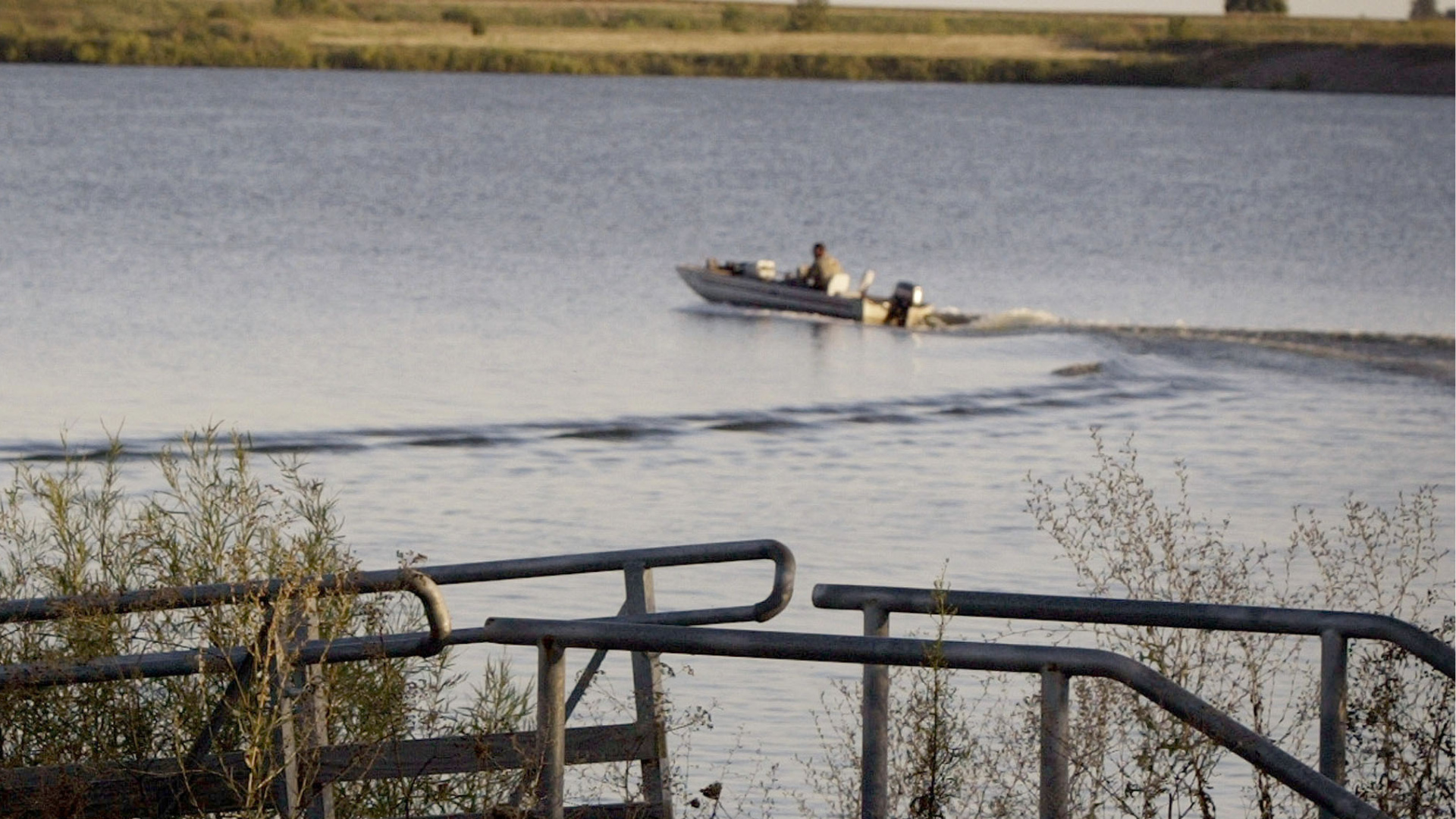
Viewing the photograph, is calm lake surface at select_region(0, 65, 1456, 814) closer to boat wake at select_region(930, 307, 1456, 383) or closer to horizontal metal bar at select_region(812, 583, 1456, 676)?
boat wake at select_region(930, 307, 1456, 383)

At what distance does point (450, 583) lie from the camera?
21.9 ft

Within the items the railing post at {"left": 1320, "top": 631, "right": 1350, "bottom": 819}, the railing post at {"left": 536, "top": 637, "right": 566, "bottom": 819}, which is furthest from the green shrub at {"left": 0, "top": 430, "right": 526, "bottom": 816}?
the railing post at {"left": 1320, "top": 631, "right": 1350, "bottom": 819}

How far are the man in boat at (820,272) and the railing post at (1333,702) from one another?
3702cm

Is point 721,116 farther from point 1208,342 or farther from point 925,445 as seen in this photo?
point 925,445

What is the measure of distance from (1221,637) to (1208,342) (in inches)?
1206

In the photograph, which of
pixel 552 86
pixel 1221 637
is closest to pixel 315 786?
pixel 1221 637

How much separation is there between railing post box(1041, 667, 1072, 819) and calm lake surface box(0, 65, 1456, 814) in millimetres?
5778

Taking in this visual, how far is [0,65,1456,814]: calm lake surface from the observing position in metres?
19.9

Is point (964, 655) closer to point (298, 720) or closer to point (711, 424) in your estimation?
point (298, 720)

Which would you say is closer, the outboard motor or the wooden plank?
the wooden plank

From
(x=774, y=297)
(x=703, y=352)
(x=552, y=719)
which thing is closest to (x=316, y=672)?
(x=552, y=719)

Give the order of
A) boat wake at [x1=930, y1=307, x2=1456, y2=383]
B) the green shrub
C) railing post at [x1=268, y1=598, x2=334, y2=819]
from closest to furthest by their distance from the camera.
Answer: railing post at [x1=268, y1=598, x2=334, y2=819] < the green shrub < boat wake at [x1=930, y1=307, x2=1456, y2=383]

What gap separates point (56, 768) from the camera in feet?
22.1

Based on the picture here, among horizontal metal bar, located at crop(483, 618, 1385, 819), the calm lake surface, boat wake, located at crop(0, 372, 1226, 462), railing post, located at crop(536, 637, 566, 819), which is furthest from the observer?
boat wake, located at crop(0, 372, 1226, 462)
